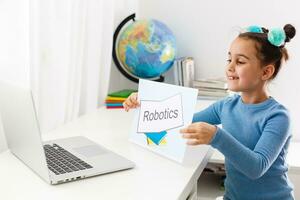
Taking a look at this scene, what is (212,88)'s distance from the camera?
2160 mm

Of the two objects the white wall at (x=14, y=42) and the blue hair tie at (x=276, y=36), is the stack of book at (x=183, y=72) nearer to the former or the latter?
the white wall at (x=14, y=42)

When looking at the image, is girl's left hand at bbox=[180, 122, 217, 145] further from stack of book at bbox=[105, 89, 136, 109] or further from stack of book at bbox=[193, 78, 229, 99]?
stack of book at bbox=[193, 78, 229, 99]

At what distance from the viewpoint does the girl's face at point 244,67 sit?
123 cm

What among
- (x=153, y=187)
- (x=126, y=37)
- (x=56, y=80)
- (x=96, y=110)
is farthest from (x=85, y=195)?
(x=126, y=37)

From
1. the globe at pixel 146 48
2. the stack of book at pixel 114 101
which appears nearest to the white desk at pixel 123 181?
the stack of book at pixel 114 101

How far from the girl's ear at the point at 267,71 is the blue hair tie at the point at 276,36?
0.25 feet

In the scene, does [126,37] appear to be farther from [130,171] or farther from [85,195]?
[85,195]

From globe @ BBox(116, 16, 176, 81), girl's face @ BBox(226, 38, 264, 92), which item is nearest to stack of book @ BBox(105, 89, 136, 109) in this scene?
globe @ BBox(116, 16, 176, 81)

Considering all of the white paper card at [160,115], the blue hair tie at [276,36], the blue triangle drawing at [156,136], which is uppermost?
the blue hair tie at [276,36]

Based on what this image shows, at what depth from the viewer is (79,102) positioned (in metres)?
1.93

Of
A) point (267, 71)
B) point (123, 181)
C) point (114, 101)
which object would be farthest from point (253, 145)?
point (114, 101)

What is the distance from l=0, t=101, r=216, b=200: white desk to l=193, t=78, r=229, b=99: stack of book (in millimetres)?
Result: 800

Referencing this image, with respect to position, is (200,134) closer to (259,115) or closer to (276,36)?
(259,115)

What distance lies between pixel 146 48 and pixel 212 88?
0.40 metres
